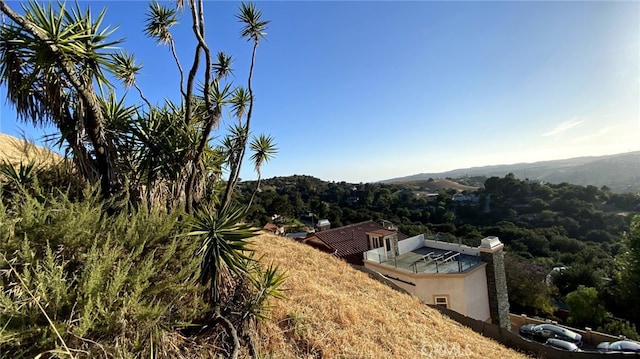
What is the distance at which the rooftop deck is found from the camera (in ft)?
39.2

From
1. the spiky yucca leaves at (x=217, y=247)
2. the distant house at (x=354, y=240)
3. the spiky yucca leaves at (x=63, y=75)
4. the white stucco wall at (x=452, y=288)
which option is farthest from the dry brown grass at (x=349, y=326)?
the distant house at (x=354, y=240)

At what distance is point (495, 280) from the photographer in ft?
40.5

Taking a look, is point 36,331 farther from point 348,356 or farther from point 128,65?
point 128,65

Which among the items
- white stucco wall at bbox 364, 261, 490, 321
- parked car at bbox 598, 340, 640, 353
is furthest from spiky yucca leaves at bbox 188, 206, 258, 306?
parked car at bbox 598, 340, 640, 353

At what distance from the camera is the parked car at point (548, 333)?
1198 centimetres

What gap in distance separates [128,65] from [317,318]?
18.6 ft

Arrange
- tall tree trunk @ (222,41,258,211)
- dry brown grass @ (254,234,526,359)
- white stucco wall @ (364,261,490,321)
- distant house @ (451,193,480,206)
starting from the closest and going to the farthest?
dry brown grass @ (254,234,526,359) < tall tree trunk @ (222,41,258,211) < white stucco wall @ (364,261,490,321) < distant house @ (451,193,480,206)

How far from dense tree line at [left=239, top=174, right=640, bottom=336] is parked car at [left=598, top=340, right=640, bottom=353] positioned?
529 centimetres

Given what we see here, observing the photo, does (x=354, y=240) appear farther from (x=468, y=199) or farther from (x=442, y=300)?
(x=468, y=199)

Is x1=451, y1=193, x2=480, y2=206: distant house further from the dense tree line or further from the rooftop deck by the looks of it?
the rooftop deck

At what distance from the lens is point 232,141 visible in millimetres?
6531

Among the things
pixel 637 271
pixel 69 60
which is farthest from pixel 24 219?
pixel 637 271

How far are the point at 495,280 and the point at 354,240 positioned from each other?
666 centimetres

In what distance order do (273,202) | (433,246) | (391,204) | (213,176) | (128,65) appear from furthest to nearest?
(391,204) < (273,202) < (433,246) < (213,176) < (128,65)
